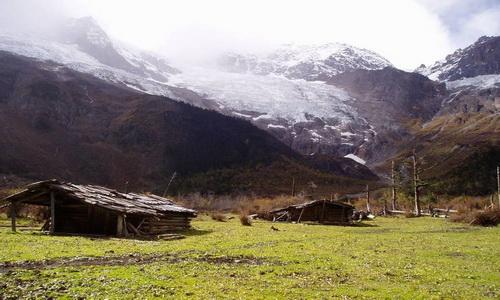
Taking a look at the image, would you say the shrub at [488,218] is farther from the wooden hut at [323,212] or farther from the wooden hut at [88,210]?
the wooden hut at [88,210]

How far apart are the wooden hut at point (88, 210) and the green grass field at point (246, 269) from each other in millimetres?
5188

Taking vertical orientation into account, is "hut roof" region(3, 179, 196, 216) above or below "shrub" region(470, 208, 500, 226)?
above

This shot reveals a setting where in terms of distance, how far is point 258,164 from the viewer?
17850 cm

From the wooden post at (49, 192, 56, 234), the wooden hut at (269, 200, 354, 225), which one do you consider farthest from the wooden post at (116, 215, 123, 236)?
the wooden hut at (269, 200, 354, 225)

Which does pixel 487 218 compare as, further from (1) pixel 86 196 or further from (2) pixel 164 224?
(1) pixel 86 196

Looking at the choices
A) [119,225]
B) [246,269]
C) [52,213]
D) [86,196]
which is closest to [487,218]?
[119,225]

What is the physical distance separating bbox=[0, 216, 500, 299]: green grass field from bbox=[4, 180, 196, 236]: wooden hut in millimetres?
5188

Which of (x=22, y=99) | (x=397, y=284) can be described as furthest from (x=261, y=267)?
(x=22, y=99)

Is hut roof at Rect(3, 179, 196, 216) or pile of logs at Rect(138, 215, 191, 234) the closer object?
hut roof at Rect(3, 179, 196, 216)

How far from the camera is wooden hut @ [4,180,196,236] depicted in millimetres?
40938

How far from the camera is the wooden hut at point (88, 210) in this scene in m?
40.9

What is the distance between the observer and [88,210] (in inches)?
1681

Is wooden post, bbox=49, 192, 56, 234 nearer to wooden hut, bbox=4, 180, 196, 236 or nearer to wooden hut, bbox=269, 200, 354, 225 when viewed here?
wooden hut, bbox=4, 180, 196, 236

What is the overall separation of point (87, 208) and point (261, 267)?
24.1 metres
